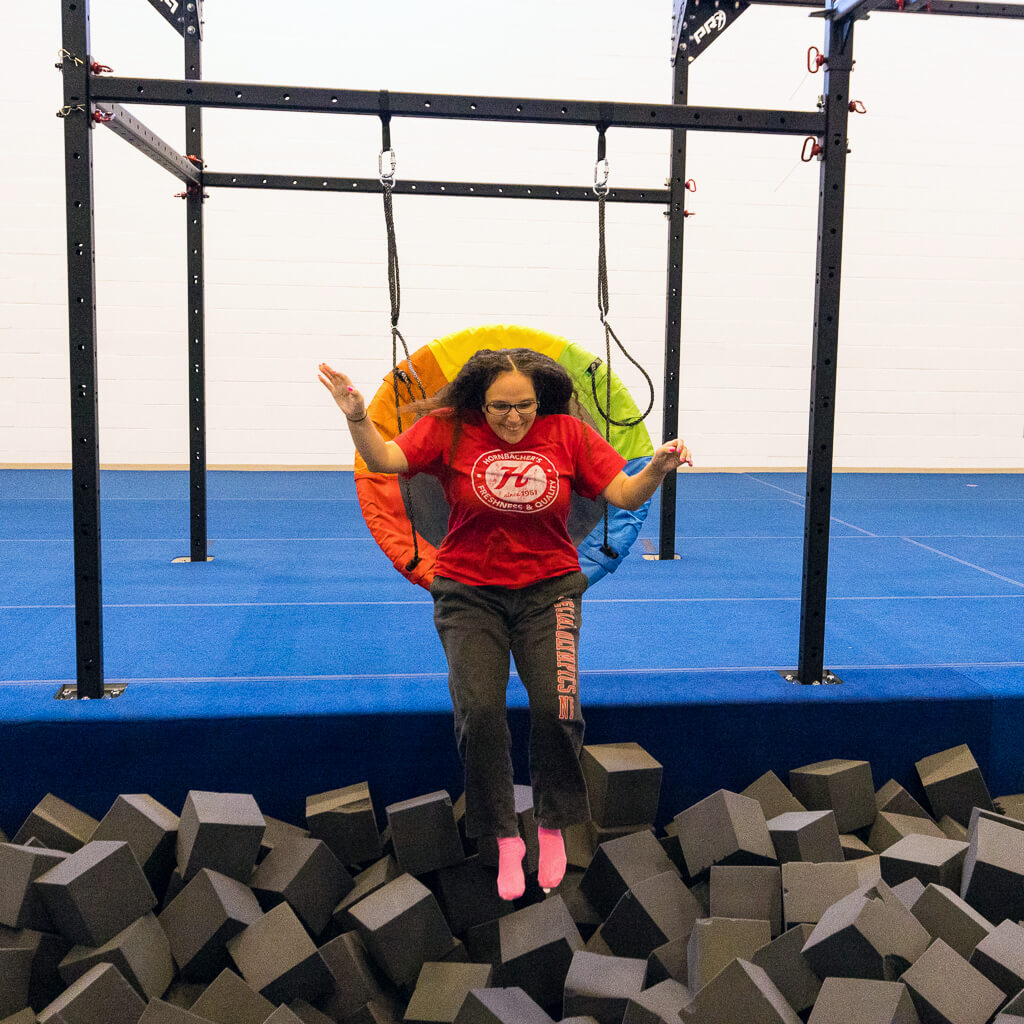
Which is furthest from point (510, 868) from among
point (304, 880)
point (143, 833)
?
point (143, 833)

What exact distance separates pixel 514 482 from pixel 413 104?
100cm

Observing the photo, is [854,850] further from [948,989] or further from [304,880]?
[304,880]

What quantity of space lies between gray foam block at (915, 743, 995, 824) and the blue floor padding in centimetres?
9

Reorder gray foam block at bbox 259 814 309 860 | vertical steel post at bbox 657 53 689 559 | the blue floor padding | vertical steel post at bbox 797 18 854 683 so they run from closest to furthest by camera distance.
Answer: gray foam block at bbox 259 814 309 860 < the blue floor padding < vertical steel post at bbox 797 18 854 683 < vertical steel post at bbox 657 53 689 559

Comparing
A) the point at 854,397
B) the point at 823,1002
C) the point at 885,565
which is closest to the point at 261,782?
the point at 823,1002

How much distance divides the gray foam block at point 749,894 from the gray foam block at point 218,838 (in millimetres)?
1056

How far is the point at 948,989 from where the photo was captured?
200 cm

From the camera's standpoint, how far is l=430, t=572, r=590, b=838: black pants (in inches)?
92.1

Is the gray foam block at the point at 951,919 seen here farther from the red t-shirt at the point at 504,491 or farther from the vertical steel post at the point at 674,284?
the vertical steel post at the point at 674,284

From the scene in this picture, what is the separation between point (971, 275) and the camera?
827 centimetres

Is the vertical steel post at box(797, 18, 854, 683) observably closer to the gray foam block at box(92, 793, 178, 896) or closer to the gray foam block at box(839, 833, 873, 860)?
the gray foam block at box(839, 833, 873, 860)

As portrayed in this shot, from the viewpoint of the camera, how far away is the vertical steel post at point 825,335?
9.49ft

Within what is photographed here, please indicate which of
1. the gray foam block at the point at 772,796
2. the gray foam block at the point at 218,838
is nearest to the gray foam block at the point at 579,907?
the gray foam block at the point at 772,796

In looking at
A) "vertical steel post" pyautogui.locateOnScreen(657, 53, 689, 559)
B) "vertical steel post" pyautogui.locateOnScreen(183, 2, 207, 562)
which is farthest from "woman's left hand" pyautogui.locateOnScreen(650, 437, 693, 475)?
"vertical steel post" pyautogui.locateOnScreen(183, 2, 207, 562)
